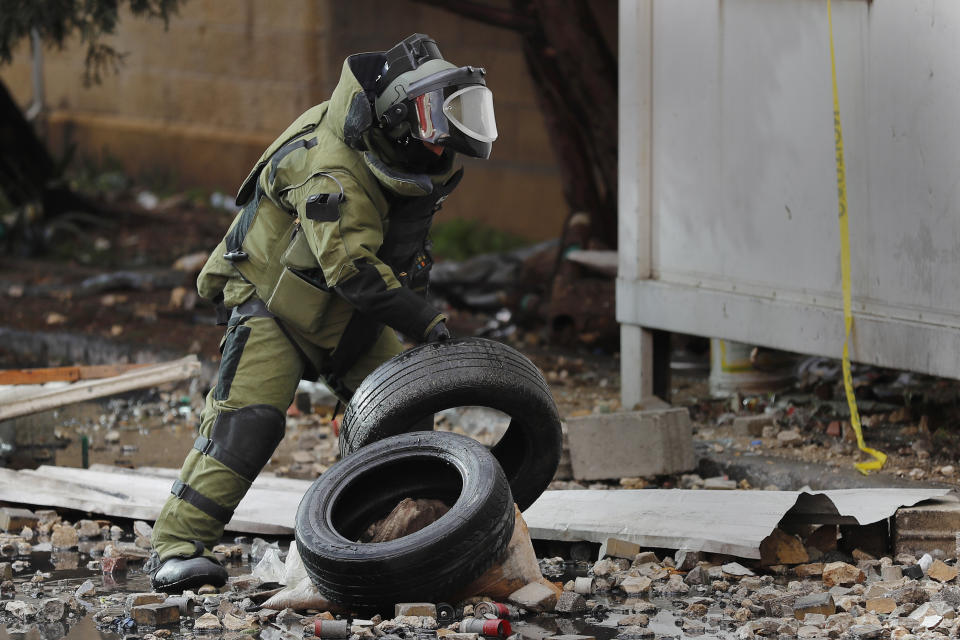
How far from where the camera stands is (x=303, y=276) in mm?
4930

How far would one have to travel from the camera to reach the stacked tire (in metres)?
4.33

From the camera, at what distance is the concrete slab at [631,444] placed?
19.7ft

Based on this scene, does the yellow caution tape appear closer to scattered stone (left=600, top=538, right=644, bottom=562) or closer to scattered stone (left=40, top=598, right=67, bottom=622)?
scattered stone (left=600, top=538, right=644, bottom=562)

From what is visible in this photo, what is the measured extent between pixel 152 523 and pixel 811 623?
9.15ft

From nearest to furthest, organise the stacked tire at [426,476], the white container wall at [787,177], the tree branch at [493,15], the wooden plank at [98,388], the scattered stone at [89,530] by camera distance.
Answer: the stacked tire at [426,476] < the white container wall at [787,177] < the scattered stone at [89,530] < the wooden plank at [98,388] < the tree branch at [493,15]

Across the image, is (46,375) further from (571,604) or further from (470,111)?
(571,604)

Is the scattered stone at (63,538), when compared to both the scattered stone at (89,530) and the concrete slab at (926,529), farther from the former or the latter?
the concrete slab at (926,529)

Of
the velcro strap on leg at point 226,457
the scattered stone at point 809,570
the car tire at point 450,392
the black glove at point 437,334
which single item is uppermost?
the black glove at point 437,334

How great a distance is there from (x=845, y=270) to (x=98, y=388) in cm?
353

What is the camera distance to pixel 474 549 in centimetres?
435

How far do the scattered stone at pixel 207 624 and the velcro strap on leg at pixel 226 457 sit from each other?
59cm

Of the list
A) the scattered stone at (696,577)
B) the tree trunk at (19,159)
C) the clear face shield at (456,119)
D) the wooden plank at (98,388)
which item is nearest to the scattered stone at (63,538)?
the wooden plank at (98,388)

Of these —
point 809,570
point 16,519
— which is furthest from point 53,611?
point 809,570

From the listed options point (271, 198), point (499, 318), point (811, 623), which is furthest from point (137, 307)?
point (811, 623)
